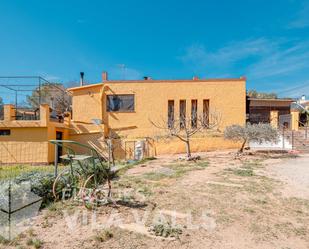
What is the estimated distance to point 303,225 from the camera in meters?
4.33

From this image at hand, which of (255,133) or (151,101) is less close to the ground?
(151,101)

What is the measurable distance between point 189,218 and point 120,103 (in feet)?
54.0

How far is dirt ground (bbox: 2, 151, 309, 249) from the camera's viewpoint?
372 centimetres

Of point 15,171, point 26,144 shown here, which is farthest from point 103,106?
point 15,171

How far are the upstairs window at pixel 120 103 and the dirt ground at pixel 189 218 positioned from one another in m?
13.4

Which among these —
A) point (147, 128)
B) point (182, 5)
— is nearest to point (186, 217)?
point (182, 5)

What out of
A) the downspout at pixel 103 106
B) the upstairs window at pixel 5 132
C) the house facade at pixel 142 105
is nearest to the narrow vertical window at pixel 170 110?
the house facade at pixel 142 105

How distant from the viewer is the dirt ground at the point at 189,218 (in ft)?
12.2

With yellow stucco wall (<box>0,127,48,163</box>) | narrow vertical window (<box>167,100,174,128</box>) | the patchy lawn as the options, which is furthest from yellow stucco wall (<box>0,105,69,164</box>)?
narrow vertical window (<box>167,100,174,128</box>)

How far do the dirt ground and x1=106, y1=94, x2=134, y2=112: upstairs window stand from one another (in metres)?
13.4

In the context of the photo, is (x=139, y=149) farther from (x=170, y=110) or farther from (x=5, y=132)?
(x=5, y=132)

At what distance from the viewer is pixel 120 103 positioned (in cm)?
2023

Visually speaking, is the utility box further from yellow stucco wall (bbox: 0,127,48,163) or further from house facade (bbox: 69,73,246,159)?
yellow stucco wall (bbox: 0,127,48,163)

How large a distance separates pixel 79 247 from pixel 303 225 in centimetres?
387
